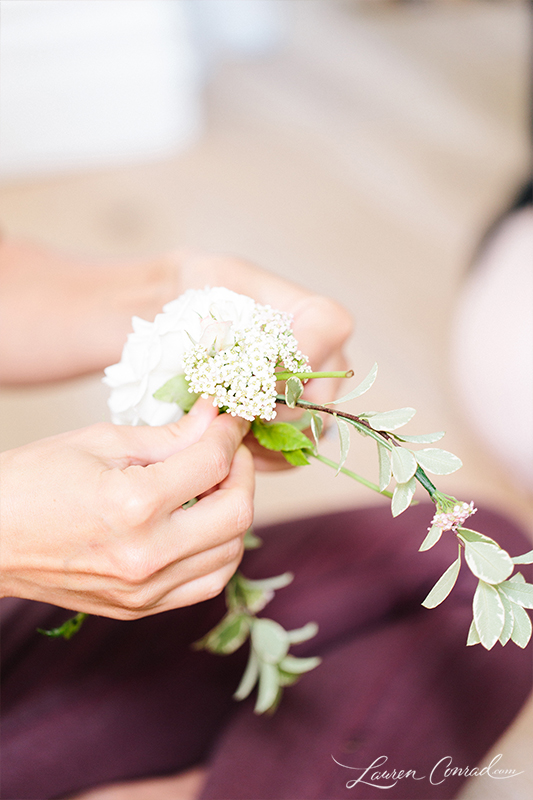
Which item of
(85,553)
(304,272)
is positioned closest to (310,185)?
(304,272)

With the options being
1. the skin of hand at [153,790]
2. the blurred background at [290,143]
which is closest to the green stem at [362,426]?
the skin of hand at [153,790]

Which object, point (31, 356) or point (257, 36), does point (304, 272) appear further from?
point (257, 36)

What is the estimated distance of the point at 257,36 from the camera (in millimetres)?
3018

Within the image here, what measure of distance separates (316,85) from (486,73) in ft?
2.14

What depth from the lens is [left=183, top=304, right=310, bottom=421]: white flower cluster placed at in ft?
1.46

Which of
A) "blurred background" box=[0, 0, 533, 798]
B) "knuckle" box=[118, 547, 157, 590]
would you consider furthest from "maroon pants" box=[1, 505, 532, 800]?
"blurred background" box=[0, 0, 533, 798]

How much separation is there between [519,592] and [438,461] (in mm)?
91

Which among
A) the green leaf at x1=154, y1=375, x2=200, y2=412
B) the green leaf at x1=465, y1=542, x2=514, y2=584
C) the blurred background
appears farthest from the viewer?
the blurred background

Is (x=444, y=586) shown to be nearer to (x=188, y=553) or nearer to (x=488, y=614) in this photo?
(x=488, y=614)

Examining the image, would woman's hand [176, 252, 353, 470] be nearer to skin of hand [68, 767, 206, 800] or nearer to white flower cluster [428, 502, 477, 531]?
white flower cluster [428, 502, 477, 531]

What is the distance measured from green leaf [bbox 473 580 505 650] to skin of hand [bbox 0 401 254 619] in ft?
0.52

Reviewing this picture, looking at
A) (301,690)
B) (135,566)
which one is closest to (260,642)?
(301,690)

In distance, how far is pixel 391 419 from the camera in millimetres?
424

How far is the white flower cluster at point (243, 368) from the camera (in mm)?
444
